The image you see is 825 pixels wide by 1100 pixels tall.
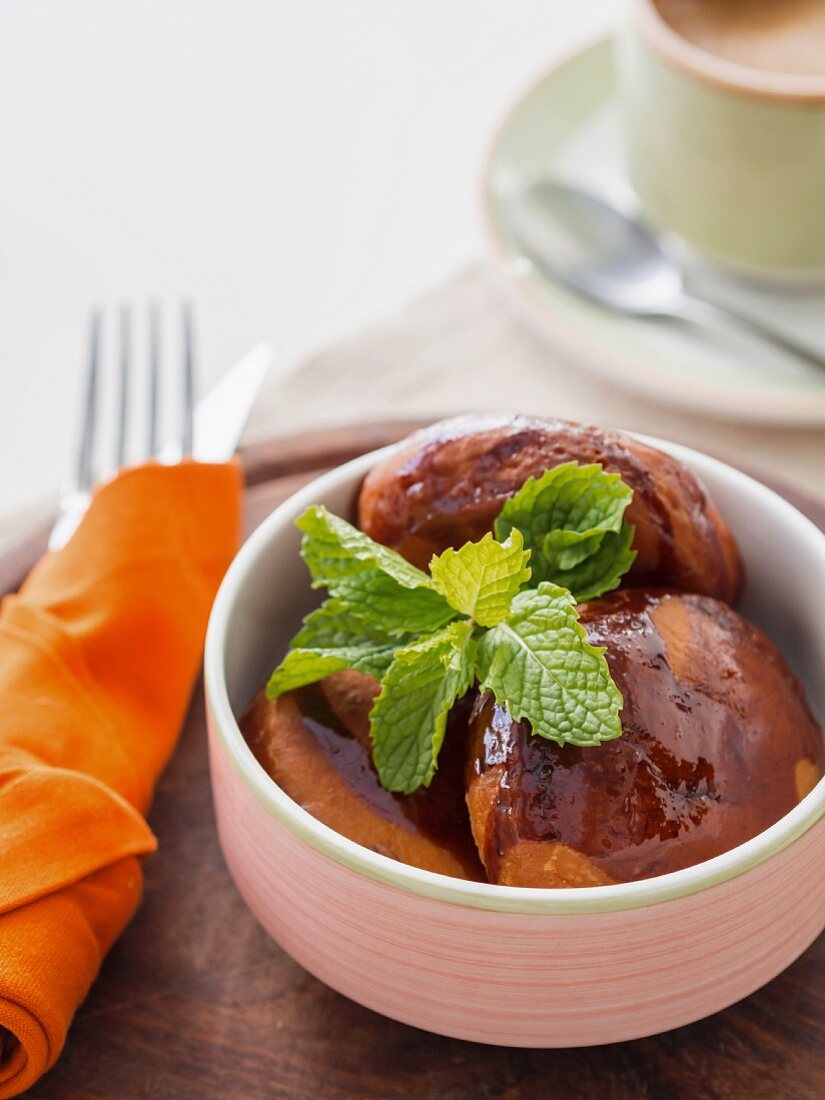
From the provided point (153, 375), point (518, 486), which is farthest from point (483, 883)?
point (153, 375)

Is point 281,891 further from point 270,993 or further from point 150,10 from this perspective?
point 150,10

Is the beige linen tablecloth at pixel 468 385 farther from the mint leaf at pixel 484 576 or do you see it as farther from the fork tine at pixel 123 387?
the mint leaf at pixel 484 576

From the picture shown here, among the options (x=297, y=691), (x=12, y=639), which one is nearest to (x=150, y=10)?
(x=12, y=639)

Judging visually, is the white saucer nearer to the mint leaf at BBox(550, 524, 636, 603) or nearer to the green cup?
the green cup

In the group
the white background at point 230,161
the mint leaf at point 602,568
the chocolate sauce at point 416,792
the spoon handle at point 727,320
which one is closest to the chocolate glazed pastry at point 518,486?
the mint leaf at point 602,568

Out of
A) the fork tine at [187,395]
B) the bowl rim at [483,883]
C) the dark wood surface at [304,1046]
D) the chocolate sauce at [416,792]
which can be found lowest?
the dark wood surface at [304,1046]

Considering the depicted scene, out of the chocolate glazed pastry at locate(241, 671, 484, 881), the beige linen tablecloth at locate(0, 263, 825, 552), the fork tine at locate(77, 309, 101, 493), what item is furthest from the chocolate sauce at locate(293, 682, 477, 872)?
the beige linen tablecloth at locate(0, 263, 825, 552)

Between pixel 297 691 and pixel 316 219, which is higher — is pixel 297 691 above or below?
above
